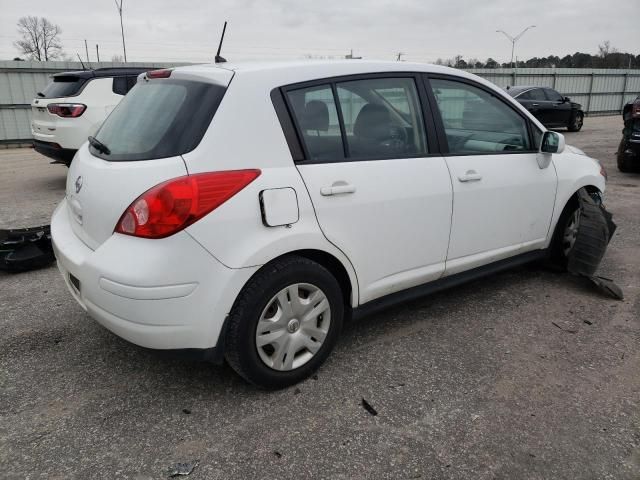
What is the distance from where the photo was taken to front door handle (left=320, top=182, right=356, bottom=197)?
2672mm

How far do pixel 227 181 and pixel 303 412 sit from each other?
3.88 ft

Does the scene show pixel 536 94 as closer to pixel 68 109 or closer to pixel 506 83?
pixel 506 83

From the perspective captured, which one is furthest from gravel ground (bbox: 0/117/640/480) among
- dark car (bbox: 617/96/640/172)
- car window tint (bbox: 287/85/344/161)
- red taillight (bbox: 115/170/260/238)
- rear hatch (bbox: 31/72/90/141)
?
dark car (bbox: 617/96/640/172)

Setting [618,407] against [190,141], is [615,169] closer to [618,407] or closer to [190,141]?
[618,407]

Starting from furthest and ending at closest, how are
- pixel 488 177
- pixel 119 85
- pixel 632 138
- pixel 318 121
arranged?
pixel 632 138
pixel 119 85
pixel 488 177
pixel 318 121

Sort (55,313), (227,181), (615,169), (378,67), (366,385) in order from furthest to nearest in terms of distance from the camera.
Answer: (615,169)
(55,313)
(378,67)
(366,385)
(227,181)

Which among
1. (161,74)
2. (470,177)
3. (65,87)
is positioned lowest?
(470,177)

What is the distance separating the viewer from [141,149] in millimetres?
2561

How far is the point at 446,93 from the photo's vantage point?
135 inches

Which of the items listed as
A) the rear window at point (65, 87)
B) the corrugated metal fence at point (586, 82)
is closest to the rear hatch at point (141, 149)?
the rear window at point (65, 87)

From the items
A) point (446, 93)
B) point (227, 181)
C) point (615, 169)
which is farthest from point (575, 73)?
point (227, 181)

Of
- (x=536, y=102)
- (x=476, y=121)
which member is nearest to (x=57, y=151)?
(x=476, y=121)

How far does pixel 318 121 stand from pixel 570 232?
2.62 meters

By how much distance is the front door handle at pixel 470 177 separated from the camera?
3.30 metres
